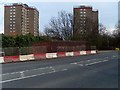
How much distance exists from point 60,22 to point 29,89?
105493mm

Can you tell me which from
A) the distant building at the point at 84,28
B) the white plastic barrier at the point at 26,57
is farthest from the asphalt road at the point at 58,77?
the distant building at the point at 84,28

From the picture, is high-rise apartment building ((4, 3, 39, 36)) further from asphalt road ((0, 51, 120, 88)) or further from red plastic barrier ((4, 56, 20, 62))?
asphalt road ((0, 51, 120, 88))

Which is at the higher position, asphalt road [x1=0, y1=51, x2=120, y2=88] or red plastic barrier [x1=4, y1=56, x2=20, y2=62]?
red plastic barrier [x1=4, y1=56, x2=20, y2=62]

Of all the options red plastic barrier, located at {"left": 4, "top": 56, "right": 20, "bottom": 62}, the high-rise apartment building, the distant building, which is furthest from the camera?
the high-rise apartment building

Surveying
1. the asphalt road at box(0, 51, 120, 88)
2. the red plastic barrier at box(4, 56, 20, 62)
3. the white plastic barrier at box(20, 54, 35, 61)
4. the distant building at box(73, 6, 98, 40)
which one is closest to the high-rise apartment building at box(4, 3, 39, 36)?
the distant building at box(73, 6, 98, 40)

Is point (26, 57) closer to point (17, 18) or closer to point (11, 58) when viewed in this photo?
point (11, 58)

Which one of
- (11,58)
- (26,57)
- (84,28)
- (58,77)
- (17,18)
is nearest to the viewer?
(58,77)

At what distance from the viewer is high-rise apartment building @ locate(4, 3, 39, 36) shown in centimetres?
12056

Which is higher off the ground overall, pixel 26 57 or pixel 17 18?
pixel 17 18

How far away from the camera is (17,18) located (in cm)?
12231

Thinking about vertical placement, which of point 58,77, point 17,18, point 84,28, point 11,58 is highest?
point 17,18

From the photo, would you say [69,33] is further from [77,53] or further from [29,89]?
[29,89]

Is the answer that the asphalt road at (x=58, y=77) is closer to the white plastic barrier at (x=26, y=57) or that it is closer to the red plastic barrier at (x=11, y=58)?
the red plastic barrier at (x=11, y=58)

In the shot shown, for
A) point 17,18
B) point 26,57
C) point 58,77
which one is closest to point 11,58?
point 26,57
